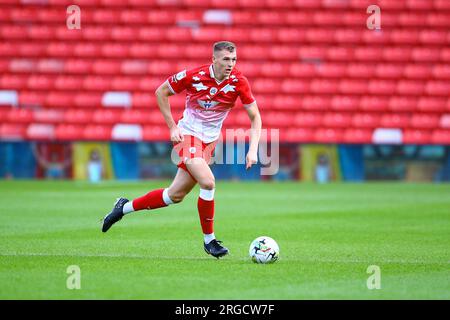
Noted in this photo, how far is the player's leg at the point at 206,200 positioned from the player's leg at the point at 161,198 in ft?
0.69

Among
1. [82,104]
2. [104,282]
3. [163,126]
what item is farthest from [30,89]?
[104,282]

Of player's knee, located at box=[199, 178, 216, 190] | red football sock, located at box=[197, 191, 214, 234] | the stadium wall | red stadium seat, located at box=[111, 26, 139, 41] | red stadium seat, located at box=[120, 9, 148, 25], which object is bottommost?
the stadium wall

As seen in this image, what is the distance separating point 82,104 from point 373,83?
23.0 feet

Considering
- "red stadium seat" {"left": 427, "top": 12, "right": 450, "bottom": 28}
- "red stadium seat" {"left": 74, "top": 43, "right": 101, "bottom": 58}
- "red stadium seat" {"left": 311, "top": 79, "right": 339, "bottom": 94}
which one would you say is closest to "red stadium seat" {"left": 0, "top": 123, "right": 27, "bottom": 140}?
"red stadium seat" {"left": 74, "top": 43, "right": 101, "bottom": 58}

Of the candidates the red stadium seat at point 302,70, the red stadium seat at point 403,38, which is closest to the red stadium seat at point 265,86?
the red stadium seat at point 302,70

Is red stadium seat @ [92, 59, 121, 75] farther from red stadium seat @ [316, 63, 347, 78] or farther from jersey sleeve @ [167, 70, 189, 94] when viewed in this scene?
jersey sleeve @ [167, 70, 189, 94]

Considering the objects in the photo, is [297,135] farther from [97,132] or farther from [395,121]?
[97,132]

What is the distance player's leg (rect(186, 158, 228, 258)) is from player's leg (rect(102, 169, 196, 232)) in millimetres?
212

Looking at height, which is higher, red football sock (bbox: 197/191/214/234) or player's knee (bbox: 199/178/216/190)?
player's knee (bbox: 199/178/216/190)

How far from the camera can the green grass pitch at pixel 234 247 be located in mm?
6879

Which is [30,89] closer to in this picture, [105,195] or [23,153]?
[23,153]

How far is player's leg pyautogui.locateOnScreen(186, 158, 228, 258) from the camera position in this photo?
343 inches

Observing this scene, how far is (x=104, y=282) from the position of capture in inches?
279
